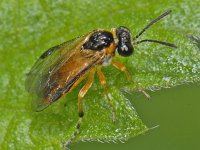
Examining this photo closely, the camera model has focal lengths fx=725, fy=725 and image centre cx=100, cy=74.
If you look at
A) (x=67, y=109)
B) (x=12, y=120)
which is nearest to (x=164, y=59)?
(x=67, y=109)

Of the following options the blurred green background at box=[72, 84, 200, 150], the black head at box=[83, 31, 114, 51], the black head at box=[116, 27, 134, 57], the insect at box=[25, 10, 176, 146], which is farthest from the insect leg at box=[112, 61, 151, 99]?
the blurred green background at box=[72, 84, 200, 150]

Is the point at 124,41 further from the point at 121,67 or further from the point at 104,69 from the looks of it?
the point at 104,69

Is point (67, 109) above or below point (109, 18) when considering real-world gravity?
below

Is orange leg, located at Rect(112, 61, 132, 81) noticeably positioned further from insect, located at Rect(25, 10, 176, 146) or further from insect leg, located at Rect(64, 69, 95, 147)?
insect leg, located at Rect(64, 69, 95, 147)

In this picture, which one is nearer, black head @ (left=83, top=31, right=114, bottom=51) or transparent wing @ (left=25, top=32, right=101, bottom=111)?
transparent wing @ (left=25, top=32, right=101, bottom=111)

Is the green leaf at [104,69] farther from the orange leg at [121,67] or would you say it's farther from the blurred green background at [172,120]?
the blurred green background at [172,120]

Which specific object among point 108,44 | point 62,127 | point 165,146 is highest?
point 108,44

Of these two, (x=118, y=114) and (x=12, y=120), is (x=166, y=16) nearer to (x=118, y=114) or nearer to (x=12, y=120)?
(x=118, y=114)
